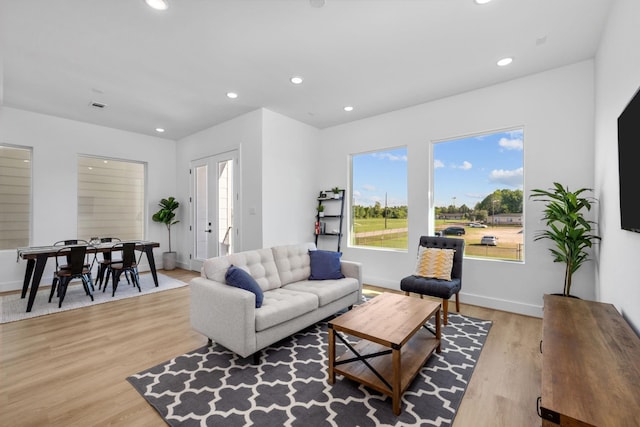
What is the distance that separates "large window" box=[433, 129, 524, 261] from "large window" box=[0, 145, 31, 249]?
6.86m

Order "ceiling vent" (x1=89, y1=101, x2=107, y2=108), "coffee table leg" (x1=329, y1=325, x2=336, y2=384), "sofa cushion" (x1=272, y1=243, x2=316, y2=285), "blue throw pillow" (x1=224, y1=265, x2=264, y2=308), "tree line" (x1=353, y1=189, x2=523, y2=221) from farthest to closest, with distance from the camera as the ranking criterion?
"ceiling vent" (x1=89, y1=101, x2=107, y2=108)
"tree line" (x1=353, y1=189, x2=523, y2=221)
"sofa cushion" (x1=272, y1=243, x2=316, y2=285)
"blue throw pillow" (x1=224, y1=265, x2=264, y2=308)
"coffee table leg" (x1=329, y1=325, x2=336, y2=384)

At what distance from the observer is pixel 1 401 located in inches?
77.3

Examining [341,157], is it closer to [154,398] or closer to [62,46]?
[62,46]

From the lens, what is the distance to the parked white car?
384 cm

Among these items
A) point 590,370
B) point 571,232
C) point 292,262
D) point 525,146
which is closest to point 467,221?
point 525,146

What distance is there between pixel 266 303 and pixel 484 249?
309 cm

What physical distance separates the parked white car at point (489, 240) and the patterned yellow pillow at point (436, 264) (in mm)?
661

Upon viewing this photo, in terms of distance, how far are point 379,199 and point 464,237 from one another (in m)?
1.50

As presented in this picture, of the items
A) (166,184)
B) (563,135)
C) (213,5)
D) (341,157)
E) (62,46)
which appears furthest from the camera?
(166,184)

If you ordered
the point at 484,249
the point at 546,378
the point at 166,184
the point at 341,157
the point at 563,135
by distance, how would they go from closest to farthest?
the point at 546,378
the point at 563,135
the point at 484,249
the point at 341,157
the point at 166,184

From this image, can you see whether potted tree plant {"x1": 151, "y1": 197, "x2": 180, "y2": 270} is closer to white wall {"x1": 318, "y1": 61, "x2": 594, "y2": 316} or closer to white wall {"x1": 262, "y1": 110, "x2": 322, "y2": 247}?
white wall {"x1": 262, "y1": 110, "x2": 322, "y2": 247}

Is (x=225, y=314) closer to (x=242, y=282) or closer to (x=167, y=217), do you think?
(x=242, y=282)

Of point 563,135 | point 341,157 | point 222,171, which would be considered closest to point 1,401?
point 222,171

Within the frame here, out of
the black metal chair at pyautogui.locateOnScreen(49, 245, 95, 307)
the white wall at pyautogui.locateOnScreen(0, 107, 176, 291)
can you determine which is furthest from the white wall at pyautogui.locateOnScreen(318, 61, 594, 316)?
the white wall at pyautogui.locateOnScreen(0, 107, 176, 291)
